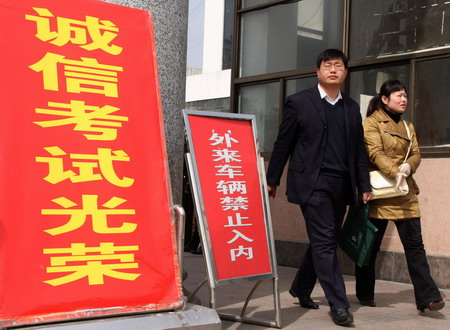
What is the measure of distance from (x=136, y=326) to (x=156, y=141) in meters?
1.05

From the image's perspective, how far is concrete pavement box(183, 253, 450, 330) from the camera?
5.10 metres

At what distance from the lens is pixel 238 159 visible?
4.93 metres

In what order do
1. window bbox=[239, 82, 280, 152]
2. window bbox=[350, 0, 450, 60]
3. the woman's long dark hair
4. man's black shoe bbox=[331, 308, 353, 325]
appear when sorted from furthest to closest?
1. window bbox=[239, 82, 280, 152]
2. window bbox=[350, 0, 450, 60]
3. the woman's long dark hair
4. man's black shoe bbox=[331, 308, 353, 325]

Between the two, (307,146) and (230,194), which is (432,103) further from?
(230,194)

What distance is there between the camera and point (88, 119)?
384 centimetres

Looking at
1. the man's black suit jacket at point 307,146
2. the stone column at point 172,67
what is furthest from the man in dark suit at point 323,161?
the stone column at point 172,67

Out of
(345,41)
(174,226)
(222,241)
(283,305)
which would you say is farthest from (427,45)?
(174,226)

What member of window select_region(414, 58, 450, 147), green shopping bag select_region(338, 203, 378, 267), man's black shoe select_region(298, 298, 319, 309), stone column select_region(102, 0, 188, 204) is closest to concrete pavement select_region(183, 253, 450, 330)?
man's black shoe select_region(298, 298, 319, 309)

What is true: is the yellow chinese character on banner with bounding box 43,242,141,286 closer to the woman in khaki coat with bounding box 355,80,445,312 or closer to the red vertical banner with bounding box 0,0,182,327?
the red vertical banner with bounding box 0,0,182,327

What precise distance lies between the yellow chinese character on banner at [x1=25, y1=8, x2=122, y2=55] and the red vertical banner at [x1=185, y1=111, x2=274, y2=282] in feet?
2.80

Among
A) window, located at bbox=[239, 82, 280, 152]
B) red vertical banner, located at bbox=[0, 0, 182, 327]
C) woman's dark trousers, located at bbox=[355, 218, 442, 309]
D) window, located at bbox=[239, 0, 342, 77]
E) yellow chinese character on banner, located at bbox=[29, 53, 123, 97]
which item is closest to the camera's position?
red vertical banner, located at bbox=[0, 0, 182, 327]

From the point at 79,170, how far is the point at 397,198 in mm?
2847

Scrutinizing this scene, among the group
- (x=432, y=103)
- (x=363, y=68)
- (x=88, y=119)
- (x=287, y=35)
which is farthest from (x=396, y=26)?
(x=88, y=119)

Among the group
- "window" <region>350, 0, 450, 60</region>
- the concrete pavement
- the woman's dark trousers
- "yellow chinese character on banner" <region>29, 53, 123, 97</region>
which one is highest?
"window" <region>350, 0, 450, 60</region>
